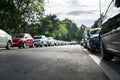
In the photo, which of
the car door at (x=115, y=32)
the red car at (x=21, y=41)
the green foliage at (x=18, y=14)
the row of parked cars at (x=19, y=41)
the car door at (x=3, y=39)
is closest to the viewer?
the car door at (x=115, y=32)

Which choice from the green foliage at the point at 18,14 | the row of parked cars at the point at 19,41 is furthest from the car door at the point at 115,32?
the green foliage at the point at 18,14

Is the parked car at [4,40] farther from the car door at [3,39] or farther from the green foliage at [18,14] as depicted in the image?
the green foliage at [18,14]

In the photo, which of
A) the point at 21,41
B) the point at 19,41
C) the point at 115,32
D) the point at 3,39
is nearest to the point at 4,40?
the point at 3,39

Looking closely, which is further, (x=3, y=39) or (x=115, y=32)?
(x=3, y=39)

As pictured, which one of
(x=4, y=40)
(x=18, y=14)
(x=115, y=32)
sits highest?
(x=18, y=14)

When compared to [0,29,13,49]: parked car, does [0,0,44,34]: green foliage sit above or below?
above

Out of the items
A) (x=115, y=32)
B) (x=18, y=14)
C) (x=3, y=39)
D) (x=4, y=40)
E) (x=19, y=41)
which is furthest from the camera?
(x=18, y=14)

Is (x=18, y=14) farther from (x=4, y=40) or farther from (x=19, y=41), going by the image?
(x=4, y=40)

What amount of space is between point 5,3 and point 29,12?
46.5 ft

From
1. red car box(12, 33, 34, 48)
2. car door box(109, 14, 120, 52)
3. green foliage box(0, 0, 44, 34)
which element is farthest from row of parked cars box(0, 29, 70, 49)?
car door box(109, 14, 120, 52)

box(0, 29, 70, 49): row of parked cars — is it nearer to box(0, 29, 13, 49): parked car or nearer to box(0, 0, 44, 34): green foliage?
box(0, 29, 13, 49): parked car

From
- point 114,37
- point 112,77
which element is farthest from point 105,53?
point 112,77

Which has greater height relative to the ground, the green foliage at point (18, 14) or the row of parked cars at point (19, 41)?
the green foliage at point (18, 14)

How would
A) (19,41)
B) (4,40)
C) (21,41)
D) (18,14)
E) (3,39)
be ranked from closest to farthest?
1. (3,39)
2. (4,40)
3. (19,41)
4. (21,41)
5. (18,14)
